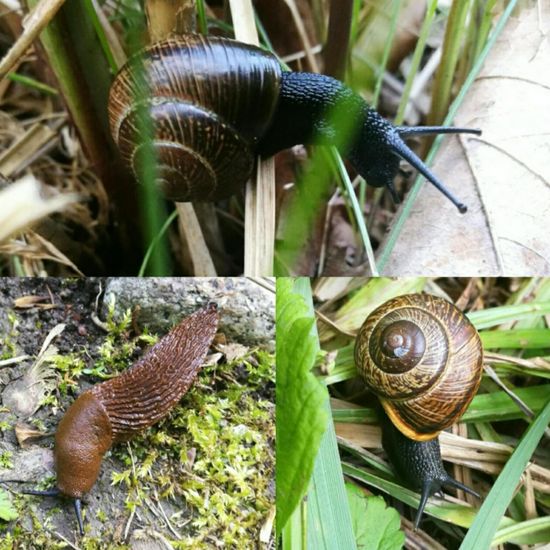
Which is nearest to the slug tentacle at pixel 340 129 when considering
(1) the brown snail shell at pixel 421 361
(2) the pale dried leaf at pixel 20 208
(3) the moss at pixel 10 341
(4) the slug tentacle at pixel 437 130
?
(4) the slug tentacle at pixel 437 130

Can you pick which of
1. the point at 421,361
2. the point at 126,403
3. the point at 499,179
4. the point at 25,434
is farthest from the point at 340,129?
the point at 25,434

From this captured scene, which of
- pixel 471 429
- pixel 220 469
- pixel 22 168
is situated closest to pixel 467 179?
pixel 471 429

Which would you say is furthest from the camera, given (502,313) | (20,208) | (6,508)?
(502,313)

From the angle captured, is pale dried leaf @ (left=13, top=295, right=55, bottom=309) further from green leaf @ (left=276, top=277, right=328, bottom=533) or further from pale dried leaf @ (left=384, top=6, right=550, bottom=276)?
pale dried leaf @ (left=384, top=6, right=550, bottom=276)

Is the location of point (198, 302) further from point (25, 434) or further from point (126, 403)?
point (25, 434)

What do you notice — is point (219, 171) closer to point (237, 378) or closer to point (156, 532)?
point (237, 378)
